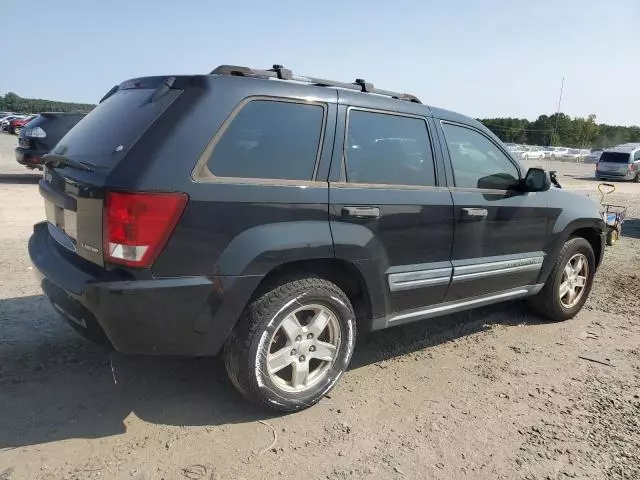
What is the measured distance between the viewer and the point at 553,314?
4.94 metres

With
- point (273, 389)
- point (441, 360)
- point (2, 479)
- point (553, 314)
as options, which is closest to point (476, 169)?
point (441, 360)

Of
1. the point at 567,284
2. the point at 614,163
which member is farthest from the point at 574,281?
the point at 614,163

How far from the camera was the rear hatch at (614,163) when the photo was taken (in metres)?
26.8

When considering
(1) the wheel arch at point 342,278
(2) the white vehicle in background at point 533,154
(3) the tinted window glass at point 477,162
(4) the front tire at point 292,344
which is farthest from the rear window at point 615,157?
(4) the front tire at point 292,344

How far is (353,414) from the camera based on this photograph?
3.17 m

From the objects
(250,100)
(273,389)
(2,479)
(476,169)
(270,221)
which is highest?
(250,100)

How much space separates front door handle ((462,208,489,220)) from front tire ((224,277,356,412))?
1.14 meters

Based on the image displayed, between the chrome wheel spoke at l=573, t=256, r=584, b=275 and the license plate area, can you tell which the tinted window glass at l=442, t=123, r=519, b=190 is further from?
the license plate area

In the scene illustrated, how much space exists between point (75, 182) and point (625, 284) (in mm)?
6163

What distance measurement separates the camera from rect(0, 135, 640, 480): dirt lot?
2658 mm

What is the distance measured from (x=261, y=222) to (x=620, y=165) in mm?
28895

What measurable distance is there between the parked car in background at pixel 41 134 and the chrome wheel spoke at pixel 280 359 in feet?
32.8

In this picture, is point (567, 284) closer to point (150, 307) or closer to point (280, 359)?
point (280, 359)

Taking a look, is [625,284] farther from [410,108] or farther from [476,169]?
[410,108]
